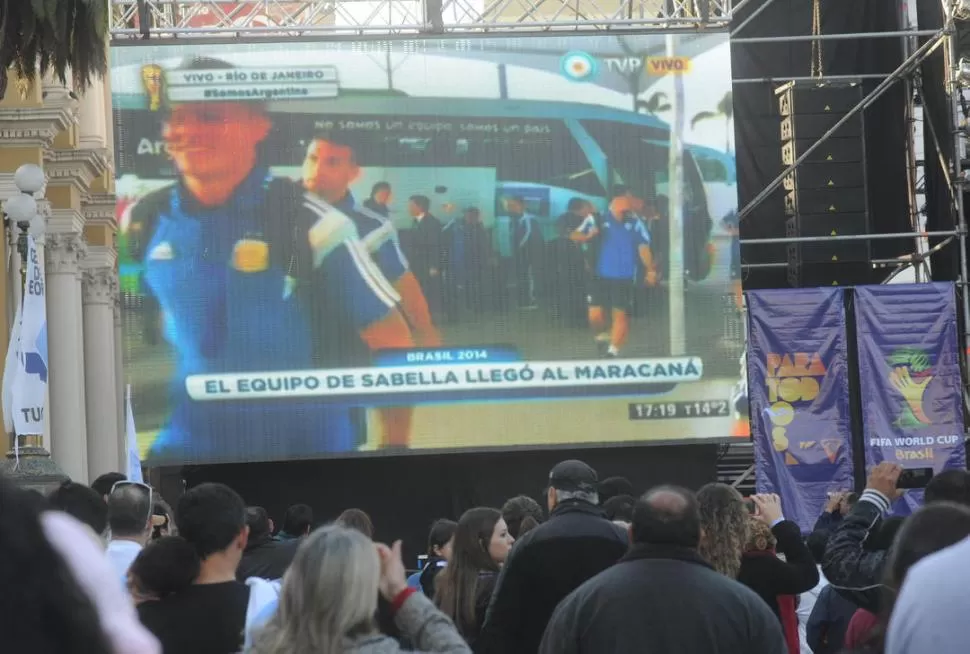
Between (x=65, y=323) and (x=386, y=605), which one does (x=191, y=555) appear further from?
(x=65, y=323)

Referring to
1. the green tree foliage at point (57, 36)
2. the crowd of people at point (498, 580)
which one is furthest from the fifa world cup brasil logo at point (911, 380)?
the crowd of people at point (498, 580)

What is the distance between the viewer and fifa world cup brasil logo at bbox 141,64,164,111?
19188 millimetres

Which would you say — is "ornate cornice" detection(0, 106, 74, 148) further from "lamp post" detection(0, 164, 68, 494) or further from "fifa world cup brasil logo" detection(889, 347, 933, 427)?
"fifa world cup brasil logo" detection(889, 347, 933, 427)

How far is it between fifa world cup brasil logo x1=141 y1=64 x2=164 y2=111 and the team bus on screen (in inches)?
49.5

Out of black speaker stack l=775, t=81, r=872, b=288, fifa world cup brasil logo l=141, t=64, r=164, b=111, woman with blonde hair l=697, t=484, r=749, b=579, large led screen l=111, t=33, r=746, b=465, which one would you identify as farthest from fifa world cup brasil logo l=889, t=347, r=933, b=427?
woman with blonde hair l=697, t=484, r=749, b=579

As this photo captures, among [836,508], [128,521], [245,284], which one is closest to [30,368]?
[836,508]

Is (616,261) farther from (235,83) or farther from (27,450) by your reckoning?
(27,450)

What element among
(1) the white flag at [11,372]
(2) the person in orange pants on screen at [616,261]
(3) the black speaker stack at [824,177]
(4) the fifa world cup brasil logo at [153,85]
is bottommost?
(1) the white flag at [11,372]

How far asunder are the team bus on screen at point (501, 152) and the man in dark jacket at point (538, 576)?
13.0 meters

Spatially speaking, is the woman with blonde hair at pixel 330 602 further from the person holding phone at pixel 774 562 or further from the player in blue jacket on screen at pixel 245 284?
the player in blue jacket on screen at pixel 245 284

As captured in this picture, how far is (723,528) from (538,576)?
728mm

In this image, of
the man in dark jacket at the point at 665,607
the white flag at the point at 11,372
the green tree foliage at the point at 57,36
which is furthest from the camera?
the green tree foliage at the point at 57,36

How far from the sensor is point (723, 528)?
6590 mm

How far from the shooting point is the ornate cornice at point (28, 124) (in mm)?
20484
